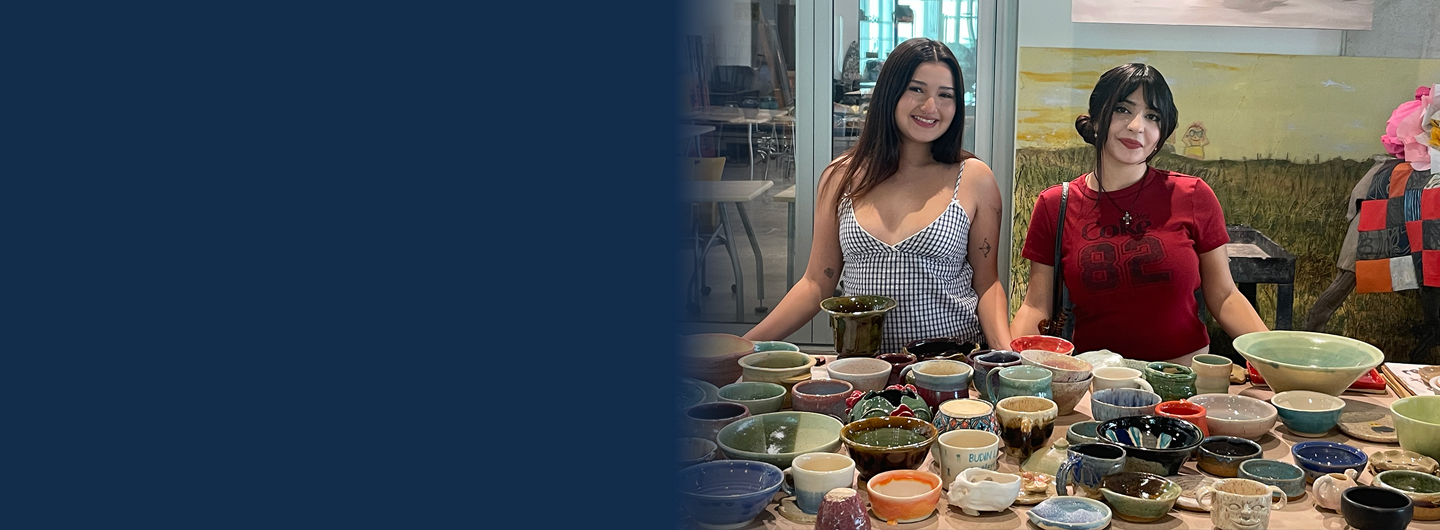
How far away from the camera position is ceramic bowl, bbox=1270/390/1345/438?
5.09 feet

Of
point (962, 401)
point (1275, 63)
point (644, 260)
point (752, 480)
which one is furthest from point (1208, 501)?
point (1275, 63)

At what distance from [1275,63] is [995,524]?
11.4 feet

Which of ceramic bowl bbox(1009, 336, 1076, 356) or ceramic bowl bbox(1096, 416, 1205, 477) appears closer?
ceramic bowl bbox(1096, 416, 1205, 477)

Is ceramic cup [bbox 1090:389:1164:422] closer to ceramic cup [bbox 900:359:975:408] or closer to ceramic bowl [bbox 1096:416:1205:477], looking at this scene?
ceramic bowl [bbox 1096:416:1205:477]

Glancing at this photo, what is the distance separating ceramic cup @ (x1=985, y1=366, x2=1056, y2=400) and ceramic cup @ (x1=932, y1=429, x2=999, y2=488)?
0.64ft

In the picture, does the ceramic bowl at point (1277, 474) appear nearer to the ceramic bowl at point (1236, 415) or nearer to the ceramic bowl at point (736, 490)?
the ceramic bowl at point (1236, 415)

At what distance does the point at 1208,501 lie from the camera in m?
1.25

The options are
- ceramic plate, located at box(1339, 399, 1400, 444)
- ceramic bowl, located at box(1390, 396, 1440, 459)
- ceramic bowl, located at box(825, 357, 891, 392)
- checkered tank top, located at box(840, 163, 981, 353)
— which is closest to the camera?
ceramic bowl, located at box(1390, 396, 1440, 459)

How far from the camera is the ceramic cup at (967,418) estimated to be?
4.81ft

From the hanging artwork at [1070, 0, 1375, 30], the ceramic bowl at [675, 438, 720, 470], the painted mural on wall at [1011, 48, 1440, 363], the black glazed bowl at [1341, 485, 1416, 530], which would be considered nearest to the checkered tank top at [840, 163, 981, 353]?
the black glazed bowl at [1341, 485, 1416, 530]

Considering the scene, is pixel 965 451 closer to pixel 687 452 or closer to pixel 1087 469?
pixel 1087 469

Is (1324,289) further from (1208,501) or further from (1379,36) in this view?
(1208,501)

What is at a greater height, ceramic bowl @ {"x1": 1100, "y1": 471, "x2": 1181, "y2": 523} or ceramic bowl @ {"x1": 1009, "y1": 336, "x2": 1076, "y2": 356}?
ceramic bowl @ {"x1": 1009, "y1": 336, "x2": 1076, "y2": 356}

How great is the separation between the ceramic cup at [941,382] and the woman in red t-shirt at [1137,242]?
0.81m
